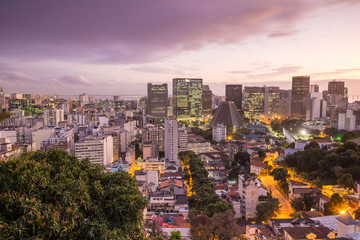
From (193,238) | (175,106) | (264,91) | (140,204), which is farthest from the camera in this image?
(264,91)

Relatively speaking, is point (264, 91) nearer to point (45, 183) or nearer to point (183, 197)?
point (183, 197)

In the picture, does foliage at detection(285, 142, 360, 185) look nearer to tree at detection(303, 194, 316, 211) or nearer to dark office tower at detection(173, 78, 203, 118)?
tree at detection(303, 194, 316, 211)

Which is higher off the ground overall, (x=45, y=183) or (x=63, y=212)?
(x=45, y=183)

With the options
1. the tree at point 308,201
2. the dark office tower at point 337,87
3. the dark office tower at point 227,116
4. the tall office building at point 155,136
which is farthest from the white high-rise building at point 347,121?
the dark office tower at point 337,87

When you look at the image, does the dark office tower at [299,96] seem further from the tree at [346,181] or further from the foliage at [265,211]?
the foliage at [265,211]

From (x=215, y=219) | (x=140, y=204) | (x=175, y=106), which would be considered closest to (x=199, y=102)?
(x=175, y=106)

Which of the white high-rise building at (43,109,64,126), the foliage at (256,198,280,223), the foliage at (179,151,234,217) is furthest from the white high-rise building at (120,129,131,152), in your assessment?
the foliage at (256,198,280,223)
